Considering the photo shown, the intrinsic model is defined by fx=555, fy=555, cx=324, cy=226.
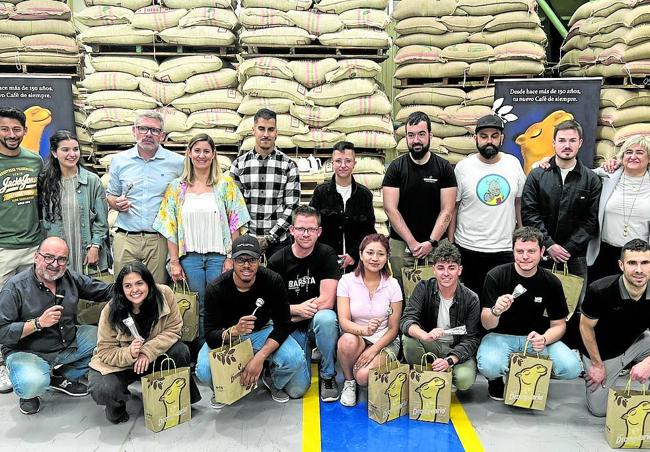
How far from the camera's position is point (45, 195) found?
12.6 feet

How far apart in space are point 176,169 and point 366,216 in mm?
1412

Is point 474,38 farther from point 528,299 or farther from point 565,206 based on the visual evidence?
point 528,299

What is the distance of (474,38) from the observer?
548 centimetres

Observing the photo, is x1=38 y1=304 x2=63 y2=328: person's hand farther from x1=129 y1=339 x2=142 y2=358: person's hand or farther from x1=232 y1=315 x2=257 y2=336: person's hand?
x1=232 y1=315 x2=257 y2=336: person's hand

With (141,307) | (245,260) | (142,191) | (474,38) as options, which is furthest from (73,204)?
(474,38)

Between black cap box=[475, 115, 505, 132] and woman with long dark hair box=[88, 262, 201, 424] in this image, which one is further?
black cap box=[475, 115, 505, 132]

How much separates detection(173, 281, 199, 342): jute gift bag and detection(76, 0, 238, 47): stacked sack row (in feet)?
8.88

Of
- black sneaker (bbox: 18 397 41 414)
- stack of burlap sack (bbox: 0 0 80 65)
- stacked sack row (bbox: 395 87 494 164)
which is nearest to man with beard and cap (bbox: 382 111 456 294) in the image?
stacked sack row (bbox: 395 87 494 164)

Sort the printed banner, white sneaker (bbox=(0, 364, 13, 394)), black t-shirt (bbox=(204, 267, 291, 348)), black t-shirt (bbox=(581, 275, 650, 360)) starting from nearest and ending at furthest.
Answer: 1. black t-shirt (bbox=(581, 275, 650, 360))
2. black t-shirt (bbox=(204, 267, 291, 348))
3. white sneaker (bbox=(0, 364, 13, 394))
4. the printed banner

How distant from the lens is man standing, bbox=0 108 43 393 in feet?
12.2

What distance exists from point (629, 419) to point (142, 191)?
10.9ft

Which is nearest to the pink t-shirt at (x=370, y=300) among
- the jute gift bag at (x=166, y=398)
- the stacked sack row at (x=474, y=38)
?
the jute gift bag at (x=166, y=398)

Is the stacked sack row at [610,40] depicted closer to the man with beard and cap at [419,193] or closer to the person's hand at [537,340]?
the man with beard and cap at [419,193]

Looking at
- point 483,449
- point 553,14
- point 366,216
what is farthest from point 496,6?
point 483,449
